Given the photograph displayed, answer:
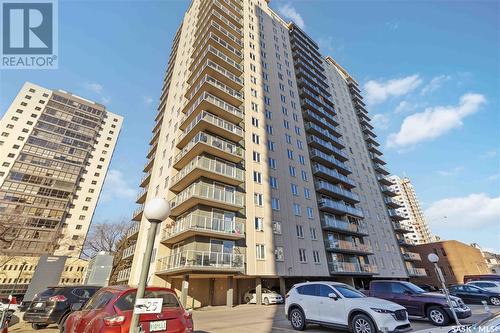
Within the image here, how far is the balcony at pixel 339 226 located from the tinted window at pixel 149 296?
89.9ft

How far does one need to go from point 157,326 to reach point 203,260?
593 inches

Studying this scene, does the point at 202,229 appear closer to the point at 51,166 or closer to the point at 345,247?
the point at 345,247

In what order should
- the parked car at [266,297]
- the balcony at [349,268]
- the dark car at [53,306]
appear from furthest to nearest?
the balcony at [349,268]
the parked car at [266,297]
the dark car at [53,306]

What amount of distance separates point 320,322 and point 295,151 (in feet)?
86.4

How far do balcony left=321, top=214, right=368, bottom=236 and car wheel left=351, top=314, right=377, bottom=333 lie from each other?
23958 mm

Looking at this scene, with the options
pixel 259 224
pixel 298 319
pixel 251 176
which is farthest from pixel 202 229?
pixel 298 319

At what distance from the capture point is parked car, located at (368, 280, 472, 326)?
388 inches

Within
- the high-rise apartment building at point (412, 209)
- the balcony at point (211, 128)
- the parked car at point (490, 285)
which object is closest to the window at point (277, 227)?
the balcony at point (211, 128)

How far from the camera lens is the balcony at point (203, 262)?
62.6 ft

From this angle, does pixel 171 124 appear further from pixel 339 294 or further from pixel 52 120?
pixel 52 120

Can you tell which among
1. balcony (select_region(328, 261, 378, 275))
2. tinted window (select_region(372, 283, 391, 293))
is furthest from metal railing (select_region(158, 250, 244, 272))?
balcony (select_region(328, 261, 378, 275))

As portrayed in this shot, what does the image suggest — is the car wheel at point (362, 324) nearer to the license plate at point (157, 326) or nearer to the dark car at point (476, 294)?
the license plate at point (157, 326)

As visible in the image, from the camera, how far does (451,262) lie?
54062 mm

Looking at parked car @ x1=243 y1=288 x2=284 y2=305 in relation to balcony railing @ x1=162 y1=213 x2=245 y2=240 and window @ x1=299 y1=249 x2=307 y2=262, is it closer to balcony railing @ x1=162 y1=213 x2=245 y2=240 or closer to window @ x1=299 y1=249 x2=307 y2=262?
window @ x1=299 y1=249 x2=307 y2=262
